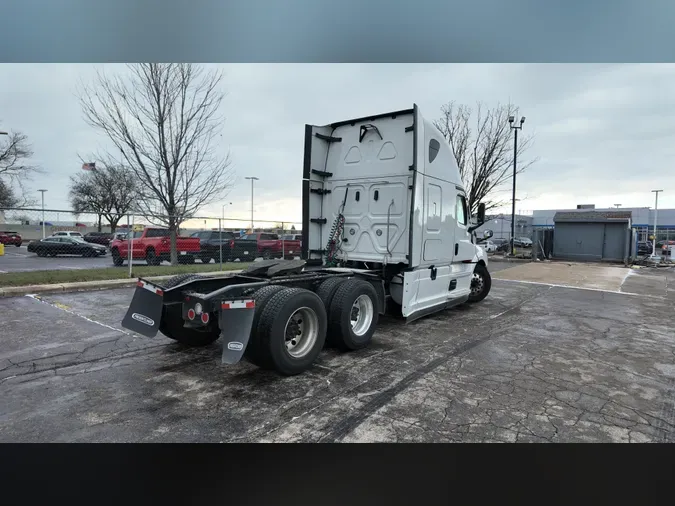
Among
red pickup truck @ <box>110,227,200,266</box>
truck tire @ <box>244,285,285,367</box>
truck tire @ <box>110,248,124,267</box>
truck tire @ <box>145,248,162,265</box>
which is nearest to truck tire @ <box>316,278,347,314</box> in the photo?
truck tire @ <box>244,285,285,367</box>

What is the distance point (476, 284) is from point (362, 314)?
4760mm

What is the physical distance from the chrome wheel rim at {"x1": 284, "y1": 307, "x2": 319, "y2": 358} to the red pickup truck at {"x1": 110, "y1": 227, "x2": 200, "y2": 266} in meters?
12.7

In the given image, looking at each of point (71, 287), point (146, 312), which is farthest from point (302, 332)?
point (71, 287)

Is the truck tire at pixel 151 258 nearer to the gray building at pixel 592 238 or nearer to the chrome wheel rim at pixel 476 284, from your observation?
the chrome wheel rim at pixel 476 284

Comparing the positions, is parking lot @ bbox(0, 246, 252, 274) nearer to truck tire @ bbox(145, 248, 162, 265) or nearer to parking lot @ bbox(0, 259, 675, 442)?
truck tire @ bbox(145, 248, 162, 265)

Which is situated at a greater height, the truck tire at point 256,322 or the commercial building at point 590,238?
the commercial building at point 590,238

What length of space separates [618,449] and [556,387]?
128cm

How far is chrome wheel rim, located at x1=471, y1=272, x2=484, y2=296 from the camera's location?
9.73 meters

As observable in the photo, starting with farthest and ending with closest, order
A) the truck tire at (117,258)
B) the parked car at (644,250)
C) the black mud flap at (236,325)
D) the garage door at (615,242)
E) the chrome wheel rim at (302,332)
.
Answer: the parked car at (644,250)
the garage door at (615,242)
the truck tire at (117,258)
the chrome wheel rim at (302,332)
the black mud flap at (236,325)

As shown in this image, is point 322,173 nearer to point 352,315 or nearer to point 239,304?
point 352,315

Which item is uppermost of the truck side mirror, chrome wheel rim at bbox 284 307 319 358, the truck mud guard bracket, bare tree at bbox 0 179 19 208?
bare tree at bbox 0 179 19 208

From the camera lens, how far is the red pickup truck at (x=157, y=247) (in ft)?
54.0

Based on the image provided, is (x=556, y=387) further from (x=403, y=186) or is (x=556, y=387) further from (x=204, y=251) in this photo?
(x=204, y=251)

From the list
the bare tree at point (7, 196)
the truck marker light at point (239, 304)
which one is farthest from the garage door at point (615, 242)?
the bare tree at point (7, 196)
